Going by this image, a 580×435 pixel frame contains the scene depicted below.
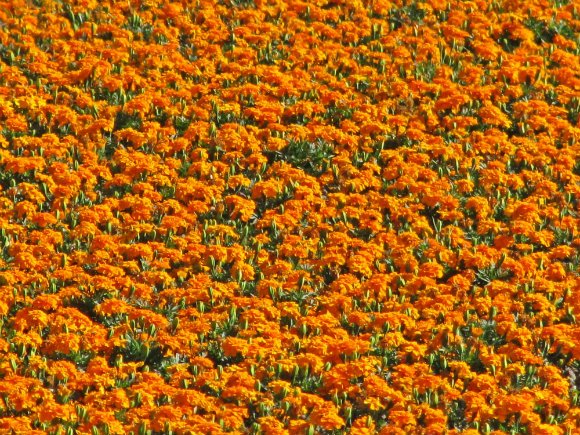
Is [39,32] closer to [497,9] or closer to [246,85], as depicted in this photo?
[246,85]

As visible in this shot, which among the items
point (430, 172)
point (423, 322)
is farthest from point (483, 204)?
point (423, 322)

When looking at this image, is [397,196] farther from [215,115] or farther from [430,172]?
[215,115]

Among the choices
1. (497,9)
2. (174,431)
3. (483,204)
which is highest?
(497,9)

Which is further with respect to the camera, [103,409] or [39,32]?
[39,32]

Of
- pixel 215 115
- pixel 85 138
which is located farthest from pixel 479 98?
pixel 85 138

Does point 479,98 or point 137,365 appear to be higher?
point 479,98

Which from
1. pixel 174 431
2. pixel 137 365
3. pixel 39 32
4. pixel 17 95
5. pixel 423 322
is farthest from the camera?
pixel 39 32

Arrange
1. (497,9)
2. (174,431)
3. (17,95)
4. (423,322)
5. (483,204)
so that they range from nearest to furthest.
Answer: (174,431)
(423,322)
(483,204)
(17,95)
(497,9)
